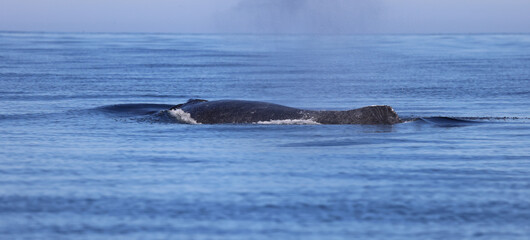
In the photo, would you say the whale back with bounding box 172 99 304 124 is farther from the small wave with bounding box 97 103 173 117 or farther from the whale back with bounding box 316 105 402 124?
the small wave with bounding box 97 103 173 117

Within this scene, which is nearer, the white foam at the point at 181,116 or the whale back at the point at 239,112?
the whale back at the point at 239,112

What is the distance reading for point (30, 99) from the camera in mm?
22750

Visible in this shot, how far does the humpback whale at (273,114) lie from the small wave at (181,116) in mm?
79

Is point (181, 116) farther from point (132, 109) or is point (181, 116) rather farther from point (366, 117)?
point (366, 117)

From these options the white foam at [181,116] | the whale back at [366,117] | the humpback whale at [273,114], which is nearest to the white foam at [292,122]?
the humpback whale at [273,114]

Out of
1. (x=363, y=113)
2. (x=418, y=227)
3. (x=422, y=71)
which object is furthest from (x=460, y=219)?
(x=422, y=71)

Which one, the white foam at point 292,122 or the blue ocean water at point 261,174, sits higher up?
the white foam at point 292,122

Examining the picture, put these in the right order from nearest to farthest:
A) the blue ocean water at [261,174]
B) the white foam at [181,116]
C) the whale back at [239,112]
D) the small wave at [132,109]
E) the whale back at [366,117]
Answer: the blue ocean water at [261,174], the whale back at [366,117], the whale back at [239,112], the white foam at [181,116], the small wave at [132,109]

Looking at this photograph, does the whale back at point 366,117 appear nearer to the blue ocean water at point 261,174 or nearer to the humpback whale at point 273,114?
the humpback whale at point 273,114

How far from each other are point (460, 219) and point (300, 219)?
189 cm

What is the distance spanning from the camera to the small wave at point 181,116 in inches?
698

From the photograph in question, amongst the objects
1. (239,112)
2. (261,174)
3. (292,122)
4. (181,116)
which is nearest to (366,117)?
(292,122)

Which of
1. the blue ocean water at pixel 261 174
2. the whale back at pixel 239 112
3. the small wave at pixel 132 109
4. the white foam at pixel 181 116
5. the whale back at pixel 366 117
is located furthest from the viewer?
the small wave at pixel 132 109

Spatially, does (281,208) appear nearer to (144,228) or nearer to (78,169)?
(144,228)
